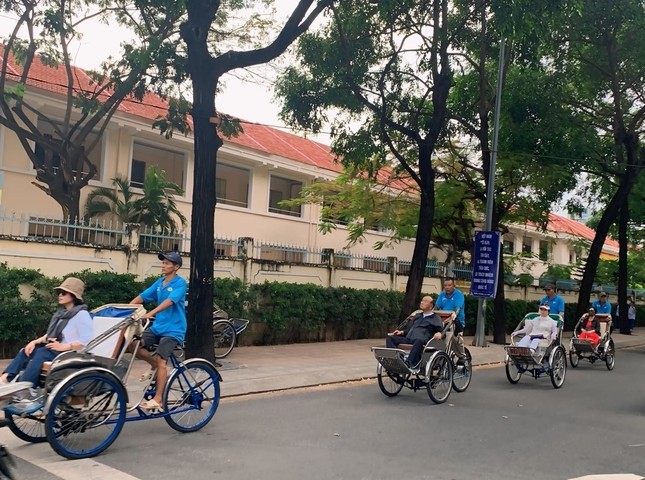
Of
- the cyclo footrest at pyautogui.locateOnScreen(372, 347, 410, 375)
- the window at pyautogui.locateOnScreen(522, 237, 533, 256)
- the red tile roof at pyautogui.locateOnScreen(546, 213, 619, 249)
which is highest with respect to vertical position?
the red tile roof at pyautogui.locateOnScreen(546, 213, 619, 249)

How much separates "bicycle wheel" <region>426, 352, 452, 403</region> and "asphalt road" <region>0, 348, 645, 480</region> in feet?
0.55

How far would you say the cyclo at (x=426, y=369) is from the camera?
8586mm

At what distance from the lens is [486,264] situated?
15992mm

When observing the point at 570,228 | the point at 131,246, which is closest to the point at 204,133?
the point at 131,246

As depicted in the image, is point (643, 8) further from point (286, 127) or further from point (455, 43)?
point (286, 127)

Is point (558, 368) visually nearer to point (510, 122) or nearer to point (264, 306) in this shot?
point (264, 306)

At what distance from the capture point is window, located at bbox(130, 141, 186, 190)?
66.3 feet

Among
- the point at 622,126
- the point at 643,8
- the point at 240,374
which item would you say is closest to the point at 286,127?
the point at 240,374

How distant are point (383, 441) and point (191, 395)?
79.2 inches

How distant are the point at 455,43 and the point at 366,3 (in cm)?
379

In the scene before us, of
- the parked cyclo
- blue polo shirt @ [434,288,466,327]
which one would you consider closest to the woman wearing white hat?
blue polo shirt @ [434,288,466,327]

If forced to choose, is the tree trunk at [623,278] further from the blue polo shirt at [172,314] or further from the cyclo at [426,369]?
the blue polo shirt at [172,314]

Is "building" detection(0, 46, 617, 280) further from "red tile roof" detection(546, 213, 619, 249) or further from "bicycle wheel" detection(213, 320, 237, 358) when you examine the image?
"red tile roof" detection(546, 213, 619, 249)

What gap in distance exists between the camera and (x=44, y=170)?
14.7 m
